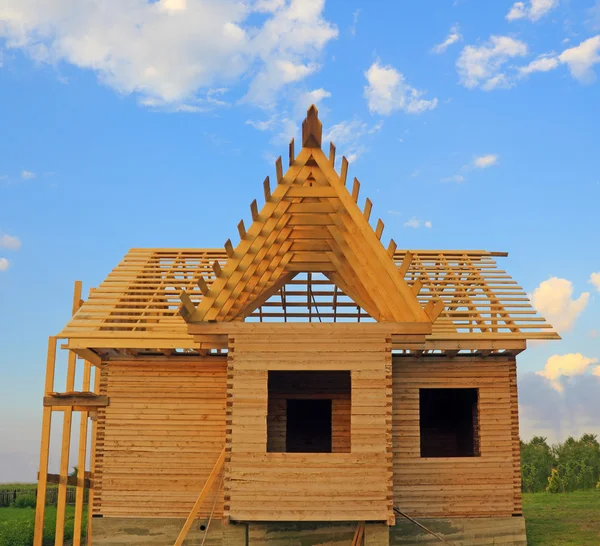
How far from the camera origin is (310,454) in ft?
52.5

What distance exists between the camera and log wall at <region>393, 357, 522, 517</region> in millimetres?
19891

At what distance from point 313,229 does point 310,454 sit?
5272 mm

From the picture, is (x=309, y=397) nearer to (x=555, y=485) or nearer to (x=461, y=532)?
(x=461, y=532)

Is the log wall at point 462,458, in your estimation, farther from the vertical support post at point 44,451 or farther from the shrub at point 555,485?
the shrub at point 555,485

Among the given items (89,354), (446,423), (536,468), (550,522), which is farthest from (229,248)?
(536,468)

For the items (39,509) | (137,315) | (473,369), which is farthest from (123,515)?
(473,369)

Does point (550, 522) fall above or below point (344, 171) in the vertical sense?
below

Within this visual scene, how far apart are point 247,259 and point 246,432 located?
3.94m

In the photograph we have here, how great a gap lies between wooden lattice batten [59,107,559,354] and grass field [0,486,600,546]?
658 cm

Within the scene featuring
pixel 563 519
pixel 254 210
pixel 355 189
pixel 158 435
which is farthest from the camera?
pixel 563 519

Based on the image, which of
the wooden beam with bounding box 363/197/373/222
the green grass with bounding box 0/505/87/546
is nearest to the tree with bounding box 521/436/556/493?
the green grass with bounding box 0/505/87/546

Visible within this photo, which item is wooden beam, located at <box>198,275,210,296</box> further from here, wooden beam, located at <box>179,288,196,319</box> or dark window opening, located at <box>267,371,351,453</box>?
dark window opening, located at <box>267,371,351,453</box>

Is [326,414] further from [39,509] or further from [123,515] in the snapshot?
[39,509]

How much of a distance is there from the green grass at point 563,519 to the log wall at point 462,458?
2722 millimetres
